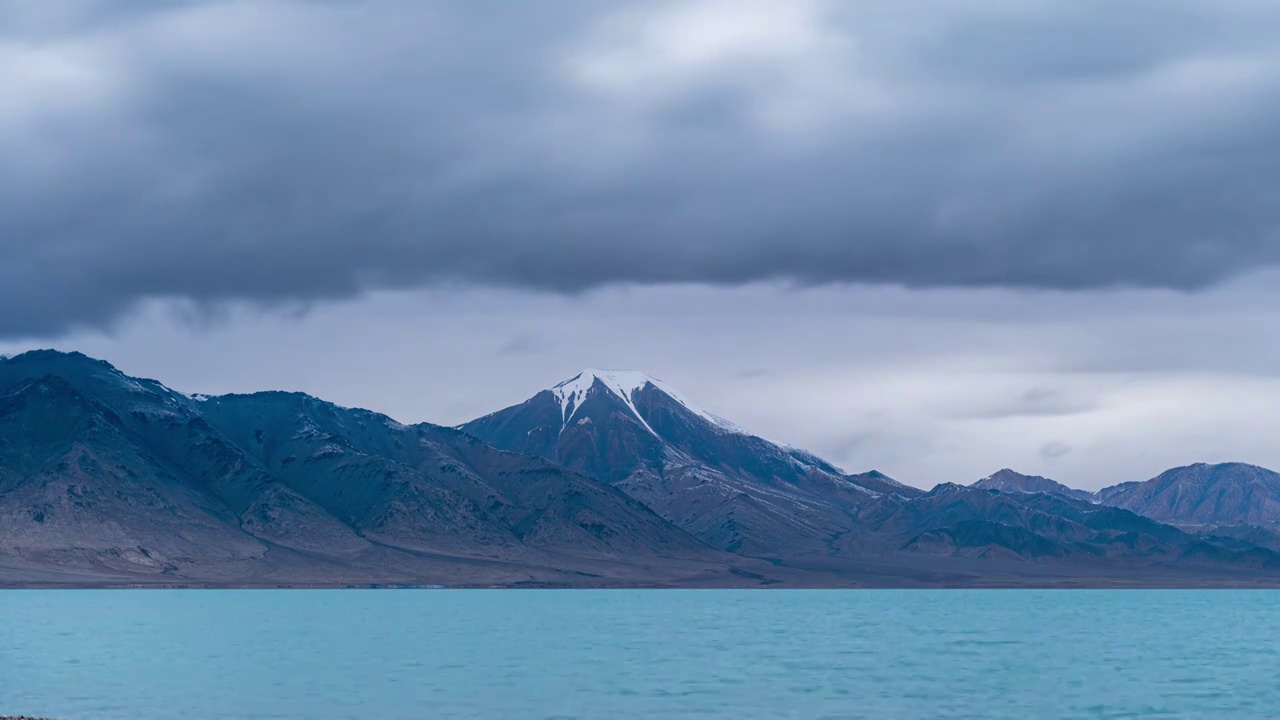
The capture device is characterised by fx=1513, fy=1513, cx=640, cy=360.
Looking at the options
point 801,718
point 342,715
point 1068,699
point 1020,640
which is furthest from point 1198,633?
point 342,715

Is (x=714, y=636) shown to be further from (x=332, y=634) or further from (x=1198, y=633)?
(x=1198, y=633)

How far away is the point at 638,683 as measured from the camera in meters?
106

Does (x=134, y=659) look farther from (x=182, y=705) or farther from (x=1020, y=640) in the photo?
(x=1020, y=640)

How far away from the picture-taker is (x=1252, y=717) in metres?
88.9

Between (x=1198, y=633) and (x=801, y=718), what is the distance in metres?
131

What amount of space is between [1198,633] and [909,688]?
363 ft

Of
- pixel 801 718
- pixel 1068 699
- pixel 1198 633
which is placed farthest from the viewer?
pixel 1198 633

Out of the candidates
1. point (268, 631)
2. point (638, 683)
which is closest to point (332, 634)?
point (268, 631)

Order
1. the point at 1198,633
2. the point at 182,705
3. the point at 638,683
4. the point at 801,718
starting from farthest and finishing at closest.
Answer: the point at 1198,633 < the point at 638,683 < the point at 182,705 < the point at 801,718

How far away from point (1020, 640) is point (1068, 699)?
73.1 metres

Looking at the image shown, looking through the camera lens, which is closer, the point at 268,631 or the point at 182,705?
the point at 182,705

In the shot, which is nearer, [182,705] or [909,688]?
[182,705]

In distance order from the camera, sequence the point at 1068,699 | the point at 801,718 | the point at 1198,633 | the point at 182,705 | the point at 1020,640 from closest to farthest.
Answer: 1. the point at 801,718
2. the point at 182,705
3. the point at 1068,699
4. the point at 1020,640
5. the point at 1198,633

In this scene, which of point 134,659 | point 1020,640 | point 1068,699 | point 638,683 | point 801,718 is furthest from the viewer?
point 1020,640
